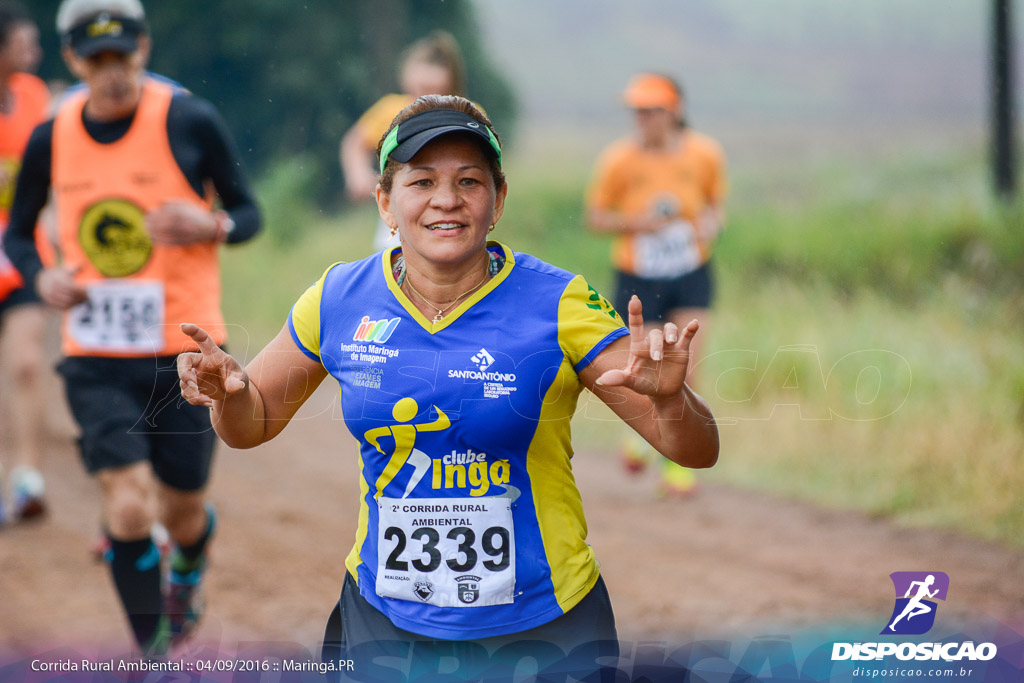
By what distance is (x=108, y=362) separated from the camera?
13.2 ft

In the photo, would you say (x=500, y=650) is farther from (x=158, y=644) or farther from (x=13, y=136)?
(x=13, y=136)

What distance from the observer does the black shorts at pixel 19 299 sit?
613 centimetres

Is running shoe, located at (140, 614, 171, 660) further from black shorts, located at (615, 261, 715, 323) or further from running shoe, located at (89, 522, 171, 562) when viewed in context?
black shorts, located at (615, 261, 715, 323)

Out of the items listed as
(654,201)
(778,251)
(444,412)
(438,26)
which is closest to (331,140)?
(438,26)

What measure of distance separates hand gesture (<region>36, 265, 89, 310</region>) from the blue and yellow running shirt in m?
1.89

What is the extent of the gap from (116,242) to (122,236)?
0.03 metres

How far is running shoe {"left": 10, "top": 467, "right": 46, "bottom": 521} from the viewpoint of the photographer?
19.9 feet

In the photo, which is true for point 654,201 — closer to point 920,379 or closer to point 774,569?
point 920,379

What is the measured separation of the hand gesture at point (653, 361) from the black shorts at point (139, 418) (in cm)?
232

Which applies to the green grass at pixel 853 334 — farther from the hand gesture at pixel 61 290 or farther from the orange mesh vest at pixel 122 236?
the hand gesture at pixel 61 290

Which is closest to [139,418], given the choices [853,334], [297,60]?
[853,334]

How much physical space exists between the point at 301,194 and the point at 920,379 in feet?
13.7

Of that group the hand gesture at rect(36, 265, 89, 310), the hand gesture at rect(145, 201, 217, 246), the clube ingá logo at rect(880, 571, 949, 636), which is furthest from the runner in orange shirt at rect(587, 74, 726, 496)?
the hand gesture at rect(36, 265, 89, 310)

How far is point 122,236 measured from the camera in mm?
3984
